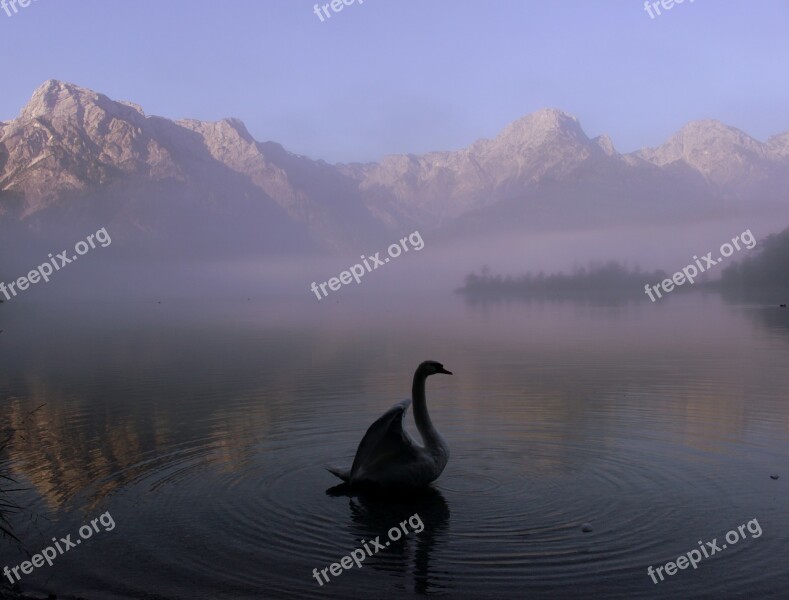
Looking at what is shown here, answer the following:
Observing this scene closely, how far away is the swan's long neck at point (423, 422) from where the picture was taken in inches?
757

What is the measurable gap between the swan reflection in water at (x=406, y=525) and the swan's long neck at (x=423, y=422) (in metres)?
1.09

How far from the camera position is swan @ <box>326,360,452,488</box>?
717 inches

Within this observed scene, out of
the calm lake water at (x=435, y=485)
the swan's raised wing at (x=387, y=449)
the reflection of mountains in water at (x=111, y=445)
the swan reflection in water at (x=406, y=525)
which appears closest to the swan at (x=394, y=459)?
the swan's raised wing at (x=387, y=449)

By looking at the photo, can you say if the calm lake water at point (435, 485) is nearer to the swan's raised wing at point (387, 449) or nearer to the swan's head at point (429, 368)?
the swan's raised wing at point (387, 449)

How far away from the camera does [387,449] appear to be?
61.1 feet

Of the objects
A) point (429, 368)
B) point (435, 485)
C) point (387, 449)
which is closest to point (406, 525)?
point (387, 449)

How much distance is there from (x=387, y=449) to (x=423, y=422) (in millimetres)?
1495

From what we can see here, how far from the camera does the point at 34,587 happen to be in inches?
533

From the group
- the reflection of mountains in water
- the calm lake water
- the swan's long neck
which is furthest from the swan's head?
the reflection of mountains in water

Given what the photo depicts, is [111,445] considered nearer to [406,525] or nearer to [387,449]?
[387,449]

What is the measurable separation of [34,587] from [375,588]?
6.03 m

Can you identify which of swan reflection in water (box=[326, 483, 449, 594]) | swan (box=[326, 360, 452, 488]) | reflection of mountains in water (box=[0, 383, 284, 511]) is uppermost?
reflection of mountains in water (box=[0, 383, 284, 511])

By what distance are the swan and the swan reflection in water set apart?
1.10ft

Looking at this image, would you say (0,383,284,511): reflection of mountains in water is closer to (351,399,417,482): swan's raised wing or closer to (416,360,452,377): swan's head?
(351,399,417,482): swan's raised wing
